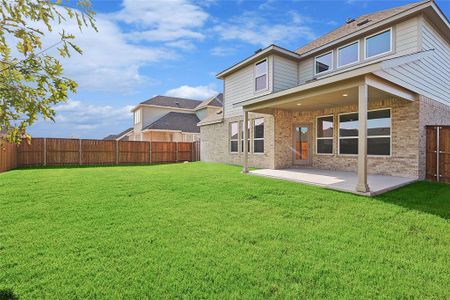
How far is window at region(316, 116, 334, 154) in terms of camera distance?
11000mm

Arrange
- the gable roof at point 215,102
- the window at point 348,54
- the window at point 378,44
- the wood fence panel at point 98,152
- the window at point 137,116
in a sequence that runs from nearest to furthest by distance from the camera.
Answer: the window at point 378,44
the window at point 348,54
the wood fence panel at point 98,152
the gable roof at point 215,102
the window at point 137,116

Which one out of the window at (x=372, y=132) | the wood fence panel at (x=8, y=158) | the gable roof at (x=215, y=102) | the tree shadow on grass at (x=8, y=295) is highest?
the gable roof at (x=215, y=102)

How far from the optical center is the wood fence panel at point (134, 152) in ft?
59.4

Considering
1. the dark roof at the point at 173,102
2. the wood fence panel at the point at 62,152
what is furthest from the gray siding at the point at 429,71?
the dark roof at the point at 173,102

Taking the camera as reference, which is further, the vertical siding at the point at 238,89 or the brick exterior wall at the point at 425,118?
the vertical siding at the point at 238,89

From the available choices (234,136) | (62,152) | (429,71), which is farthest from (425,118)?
(62,152)

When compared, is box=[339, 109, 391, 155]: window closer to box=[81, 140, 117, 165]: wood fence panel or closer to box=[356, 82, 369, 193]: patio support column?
box=[356, 82, 369, 193]: patio support column

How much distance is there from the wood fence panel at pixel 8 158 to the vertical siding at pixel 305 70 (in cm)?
1522

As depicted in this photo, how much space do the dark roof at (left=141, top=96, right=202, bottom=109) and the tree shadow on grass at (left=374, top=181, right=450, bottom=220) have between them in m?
24.7

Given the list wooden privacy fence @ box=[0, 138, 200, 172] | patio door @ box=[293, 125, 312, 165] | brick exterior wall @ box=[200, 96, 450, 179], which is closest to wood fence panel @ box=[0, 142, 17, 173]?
wooden privacy fence @ box=[0, 138, 200, 172]

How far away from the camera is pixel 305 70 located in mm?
12570

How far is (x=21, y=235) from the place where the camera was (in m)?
4.00

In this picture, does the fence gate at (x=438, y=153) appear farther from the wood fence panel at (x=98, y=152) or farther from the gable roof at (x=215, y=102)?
the gable roof at (x=215, y=102)

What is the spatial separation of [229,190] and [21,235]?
471 centimetres
